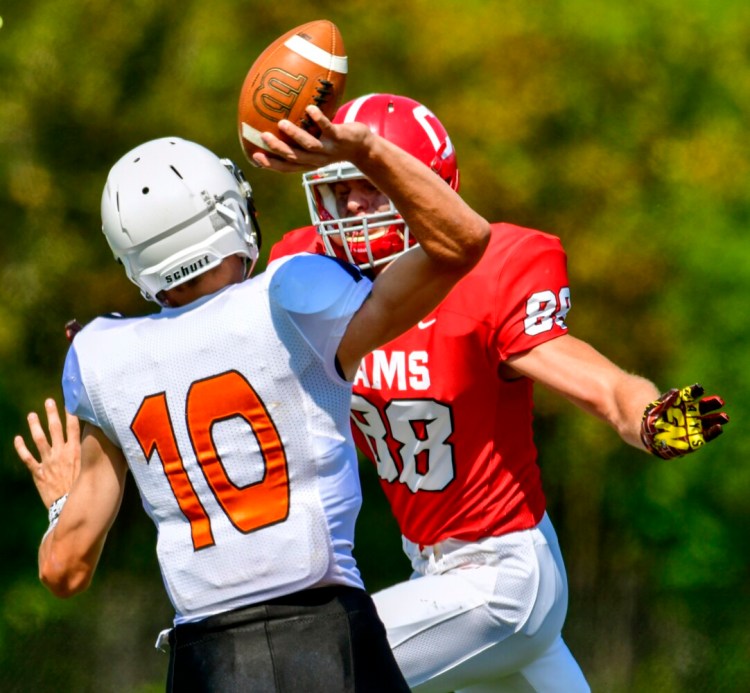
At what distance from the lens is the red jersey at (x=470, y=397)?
3.31 metres

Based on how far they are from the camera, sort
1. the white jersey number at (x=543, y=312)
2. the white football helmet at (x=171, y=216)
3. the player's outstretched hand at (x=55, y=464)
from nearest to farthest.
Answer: the white football helmet at (x=171, y=216) < the player's outstretched hand at (x=55, y=464) < the white jersey number at (x=543, y=312)

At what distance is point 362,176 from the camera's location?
3.32m

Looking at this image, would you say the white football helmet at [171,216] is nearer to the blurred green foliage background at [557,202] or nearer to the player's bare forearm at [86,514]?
the player's bare forearm at [86,514]

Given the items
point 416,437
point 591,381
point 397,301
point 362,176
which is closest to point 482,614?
point 416,437

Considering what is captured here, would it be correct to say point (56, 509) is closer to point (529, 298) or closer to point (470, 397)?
point (470, 397)

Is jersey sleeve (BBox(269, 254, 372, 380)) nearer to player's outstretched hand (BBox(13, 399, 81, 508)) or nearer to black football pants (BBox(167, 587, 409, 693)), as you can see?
black football pants (BBox(167, 587, 409, 693))

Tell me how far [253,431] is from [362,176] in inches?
43.4

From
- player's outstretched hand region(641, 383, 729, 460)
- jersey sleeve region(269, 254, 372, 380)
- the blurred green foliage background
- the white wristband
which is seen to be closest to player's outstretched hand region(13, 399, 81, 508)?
the white wristband

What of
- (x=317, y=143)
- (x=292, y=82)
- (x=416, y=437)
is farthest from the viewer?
(x=416, y=437)

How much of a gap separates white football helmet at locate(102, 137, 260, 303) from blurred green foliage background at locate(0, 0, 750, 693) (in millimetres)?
2881

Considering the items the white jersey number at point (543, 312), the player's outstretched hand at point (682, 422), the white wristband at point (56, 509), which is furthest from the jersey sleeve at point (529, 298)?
the white wristband at point (56, 509)

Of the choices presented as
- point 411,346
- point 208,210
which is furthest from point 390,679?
point 411,346

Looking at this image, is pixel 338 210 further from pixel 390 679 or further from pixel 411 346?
pixel 390 679

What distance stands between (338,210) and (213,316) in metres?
1.06
